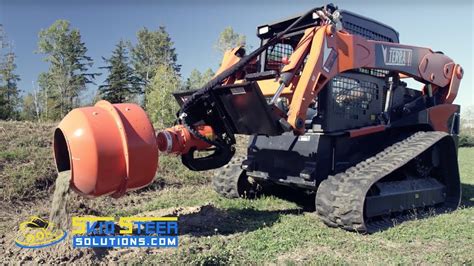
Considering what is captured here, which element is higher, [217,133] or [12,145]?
[217,133]

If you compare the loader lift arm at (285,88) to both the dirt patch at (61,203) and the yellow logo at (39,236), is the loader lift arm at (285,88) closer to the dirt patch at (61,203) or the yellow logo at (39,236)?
the dirt patch at (61,203)

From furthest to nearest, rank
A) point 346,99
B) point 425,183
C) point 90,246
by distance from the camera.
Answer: point 425,183
point 346,99
point 90,246

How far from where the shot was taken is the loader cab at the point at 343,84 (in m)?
5.58

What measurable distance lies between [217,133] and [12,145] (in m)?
5.36

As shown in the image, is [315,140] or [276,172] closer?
[315,140]

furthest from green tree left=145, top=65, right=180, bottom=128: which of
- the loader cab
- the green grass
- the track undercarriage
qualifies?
the green grass

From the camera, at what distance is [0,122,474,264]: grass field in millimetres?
3986

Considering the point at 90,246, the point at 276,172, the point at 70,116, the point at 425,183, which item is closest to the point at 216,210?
the point at 276,172

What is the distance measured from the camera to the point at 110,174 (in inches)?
154

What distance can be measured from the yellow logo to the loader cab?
2993 millimetres

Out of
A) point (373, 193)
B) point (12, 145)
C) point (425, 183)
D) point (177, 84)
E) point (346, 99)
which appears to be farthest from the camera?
point (177, 84)

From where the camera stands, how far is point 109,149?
3.89 metres

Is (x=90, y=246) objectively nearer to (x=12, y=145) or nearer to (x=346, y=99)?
(x=346, y=99)

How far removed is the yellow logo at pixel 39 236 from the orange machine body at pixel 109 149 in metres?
0.55
